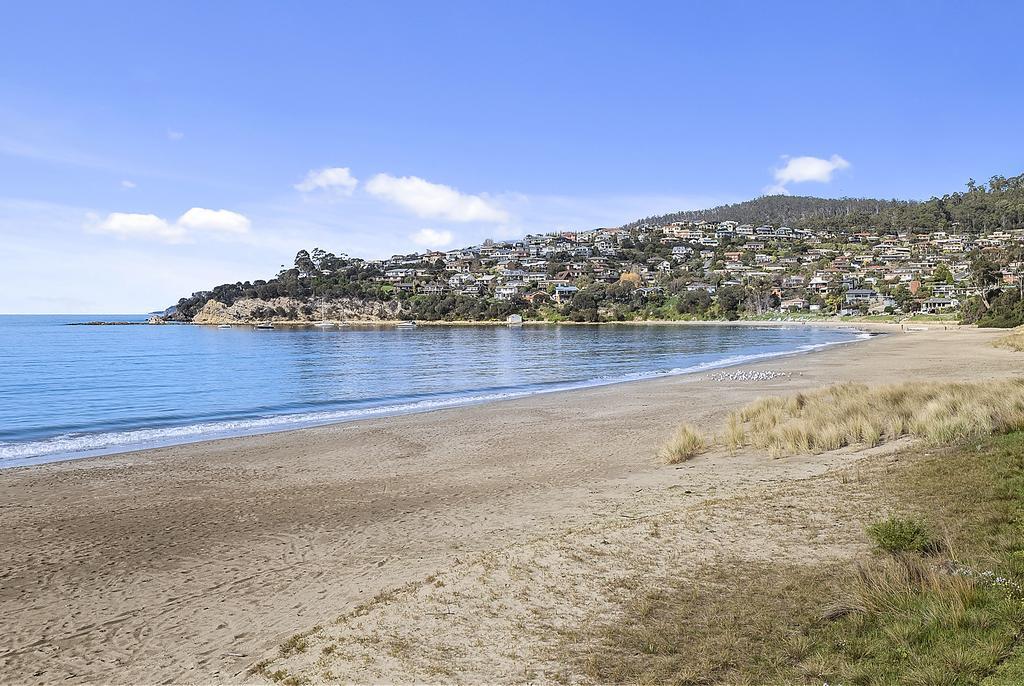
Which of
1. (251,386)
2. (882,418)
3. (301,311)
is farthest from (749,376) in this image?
(301,311)

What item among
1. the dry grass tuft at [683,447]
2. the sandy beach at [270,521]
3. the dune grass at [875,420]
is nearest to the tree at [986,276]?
the dune grass at [875,420]

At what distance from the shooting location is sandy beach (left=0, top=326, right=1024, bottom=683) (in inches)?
242

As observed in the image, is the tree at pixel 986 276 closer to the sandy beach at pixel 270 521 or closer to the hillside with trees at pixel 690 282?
the hillside with trees at pixel 690 282

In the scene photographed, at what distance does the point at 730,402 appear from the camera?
2114 cm

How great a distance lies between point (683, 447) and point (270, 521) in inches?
295

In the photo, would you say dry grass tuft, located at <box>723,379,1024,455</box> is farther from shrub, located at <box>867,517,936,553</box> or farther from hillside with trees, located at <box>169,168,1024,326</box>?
hillside with trees, located at <box>169,168,1024,326</box>

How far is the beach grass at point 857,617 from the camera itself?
4320 millimetres

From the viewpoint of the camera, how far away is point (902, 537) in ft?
20.9

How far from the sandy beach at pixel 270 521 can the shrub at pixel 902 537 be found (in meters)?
2.75

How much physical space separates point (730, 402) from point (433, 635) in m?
17.4

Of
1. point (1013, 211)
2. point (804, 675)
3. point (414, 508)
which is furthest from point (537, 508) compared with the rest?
point (1013, 211)

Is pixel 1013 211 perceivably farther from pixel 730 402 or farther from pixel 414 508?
pixel 414 508

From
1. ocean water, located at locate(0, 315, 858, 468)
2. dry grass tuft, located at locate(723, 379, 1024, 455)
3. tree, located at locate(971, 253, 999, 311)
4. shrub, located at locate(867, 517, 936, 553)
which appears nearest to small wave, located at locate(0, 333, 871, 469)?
ocean water, located at locate(0, 315, 858, 468)

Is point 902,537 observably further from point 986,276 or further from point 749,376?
point 986,276
